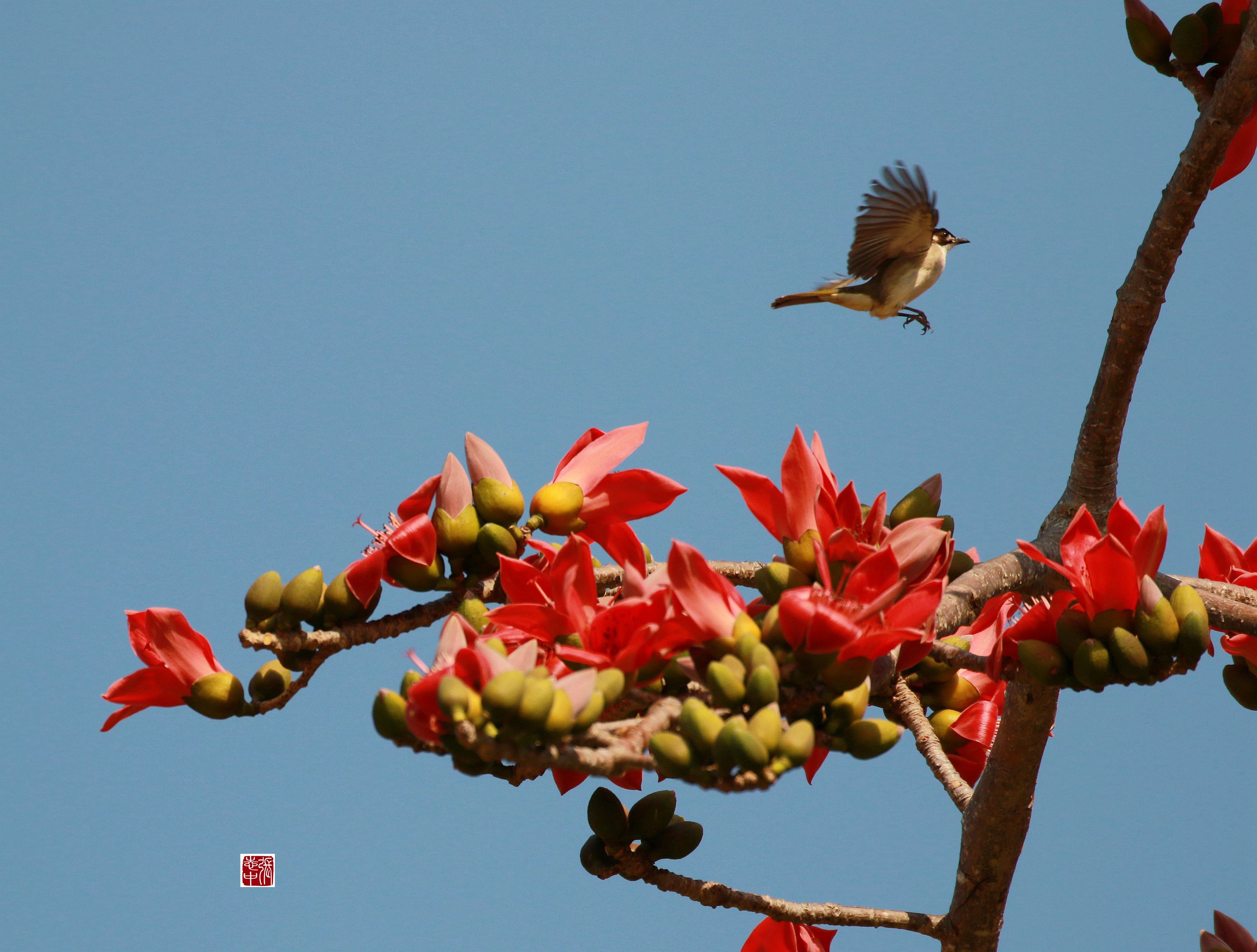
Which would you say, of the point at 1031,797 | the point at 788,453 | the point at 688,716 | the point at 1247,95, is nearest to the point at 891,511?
the point at 788,453

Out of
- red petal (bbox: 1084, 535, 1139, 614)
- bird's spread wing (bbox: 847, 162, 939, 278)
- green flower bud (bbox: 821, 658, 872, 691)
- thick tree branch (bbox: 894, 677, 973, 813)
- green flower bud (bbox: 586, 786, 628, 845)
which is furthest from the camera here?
bird's spread wing (bbox: 847, 162, 939, 278)

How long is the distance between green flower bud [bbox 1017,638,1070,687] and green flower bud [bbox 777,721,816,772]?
35 centimetres

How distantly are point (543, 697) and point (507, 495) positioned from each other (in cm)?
54

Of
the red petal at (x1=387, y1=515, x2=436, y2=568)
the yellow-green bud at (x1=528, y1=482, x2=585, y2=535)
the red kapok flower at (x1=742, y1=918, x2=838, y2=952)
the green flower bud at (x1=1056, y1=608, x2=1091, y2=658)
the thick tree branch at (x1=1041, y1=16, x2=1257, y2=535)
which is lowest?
the red kapok flower at (x1=742, y1=918, x2=838, y2=952)

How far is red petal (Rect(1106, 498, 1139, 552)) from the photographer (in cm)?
119

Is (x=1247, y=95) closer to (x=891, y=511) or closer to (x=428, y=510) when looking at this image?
(x=891, y=511)

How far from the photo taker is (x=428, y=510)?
4.64 ft

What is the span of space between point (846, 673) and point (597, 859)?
503mm

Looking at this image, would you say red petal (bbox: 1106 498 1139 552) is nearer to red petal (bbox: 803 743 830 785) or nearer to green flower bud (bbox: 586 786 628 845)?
red petal (bbox: 803 743 830 785)

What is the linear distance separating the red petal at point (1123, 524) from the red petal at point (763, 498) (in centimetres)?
33

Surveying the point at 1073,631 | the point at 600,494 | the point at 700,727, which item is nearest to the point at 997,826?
the point at 1073,631

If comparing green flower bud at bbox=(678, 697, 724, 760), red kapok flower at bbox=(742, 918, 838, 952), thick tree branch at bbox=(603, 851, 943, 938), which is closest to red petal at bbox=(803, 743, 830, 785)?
thick tree branch at bbox=(603, 851, 943, 938)

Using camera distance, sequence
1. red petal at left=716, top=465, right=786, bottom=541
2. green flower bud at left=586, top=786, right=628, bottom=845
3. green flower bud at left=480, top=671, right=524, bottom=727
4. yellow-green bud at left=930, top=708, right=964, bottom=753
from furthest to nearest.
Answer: yellow-green bud at left=930, top=708, right=964, bottom=753 → green flower bud at left=586, top=786, right=628, bottom=845 → red petal at left=716, top=465, right=786, bottom=541 → green flower bud at left=480, top=671, right=524, bottom=727

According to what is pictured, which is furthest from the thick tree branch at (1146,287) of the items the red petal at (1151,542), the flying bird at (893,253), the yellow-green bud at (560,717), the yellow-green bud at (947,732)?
the flying bird at (893,253)
